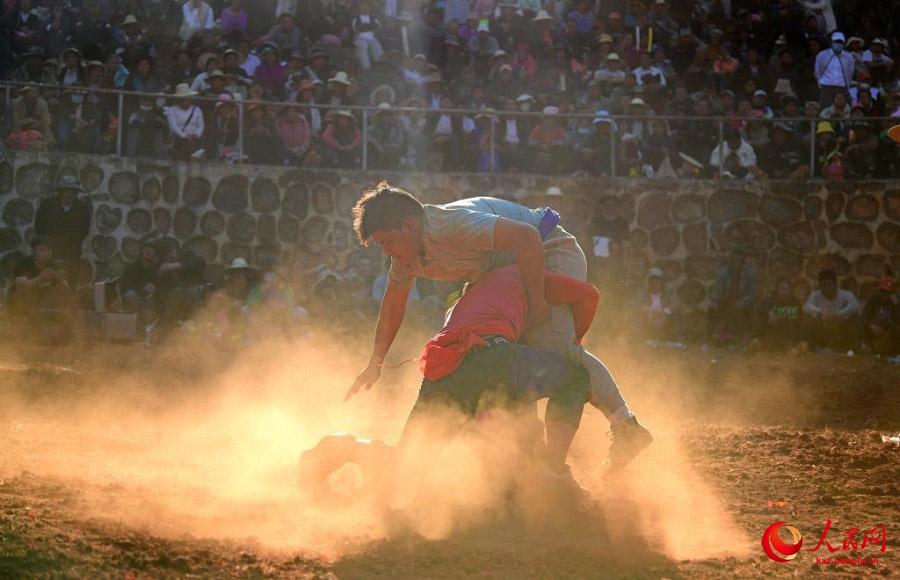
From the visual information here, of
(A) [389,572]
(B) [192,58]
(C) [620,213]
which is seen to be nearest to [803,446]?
(A) [389,572]

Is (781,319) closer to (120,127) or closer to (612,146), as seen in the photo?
(612,146)

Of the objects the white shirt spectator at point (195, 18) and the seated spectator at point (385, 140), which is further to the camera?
the white shirt spectator at point (195, 18)

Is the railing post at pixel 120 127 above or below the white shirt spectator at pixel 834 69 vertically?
below

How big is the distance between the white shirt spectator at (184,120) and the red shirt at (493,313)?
959cm

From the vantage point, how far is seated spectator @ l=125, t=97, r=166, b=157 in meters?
14.2

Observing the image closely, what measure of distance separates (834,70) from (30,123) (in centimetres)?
1143

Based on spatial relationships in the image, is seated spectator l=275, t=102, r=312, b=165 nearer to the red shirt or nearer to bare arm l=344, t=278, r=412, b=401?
bare arm l=344, t=278, r=412, b=401

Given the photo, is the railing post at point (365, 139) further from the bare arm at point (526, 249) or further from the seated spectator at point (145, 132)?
the bare arm at point (526, 249)

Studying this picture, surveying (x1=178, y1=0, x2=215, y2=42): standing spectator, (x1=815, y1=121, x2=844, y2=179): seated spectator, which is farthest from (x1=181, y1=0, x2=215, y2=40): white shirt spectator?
(x1=815, y1=121, x2=844, y2=179): seated spectator

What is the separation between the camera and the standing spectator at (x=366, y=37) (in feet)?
51.0

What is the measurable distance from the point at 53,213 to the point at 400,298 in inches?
351

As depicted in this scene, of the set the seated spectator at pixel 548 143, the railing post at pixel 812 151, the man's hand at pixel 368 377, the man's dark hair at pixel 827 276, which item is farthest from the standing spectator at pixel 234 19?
the man's hand at pixel 368 377

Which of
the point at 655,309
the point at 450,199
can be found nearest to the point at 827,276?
the point at 655,309

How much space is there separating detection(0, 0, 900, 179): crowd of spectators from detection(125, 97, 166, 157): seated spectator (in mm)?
19
